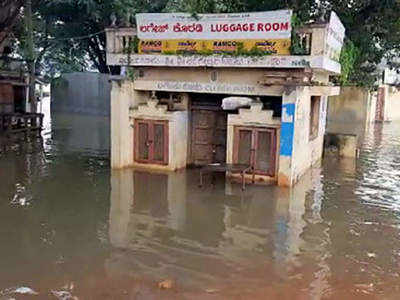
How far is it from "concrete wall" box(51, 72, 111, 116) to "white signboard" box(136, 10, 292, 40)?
59.1 feet

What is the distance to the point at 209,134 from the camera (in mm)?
14672

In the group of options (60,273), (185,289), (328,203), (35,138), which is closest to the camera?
(185,289)

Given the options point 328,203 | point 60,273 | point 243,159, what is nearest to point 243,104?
point 243,159

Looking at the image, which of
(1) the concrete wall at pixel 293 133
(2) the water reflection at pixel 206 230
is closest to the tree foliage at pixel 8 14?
(2) the water reflection at pixel 206 230

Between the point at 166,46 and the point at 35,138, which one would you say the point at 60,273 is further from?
the point at 35,138

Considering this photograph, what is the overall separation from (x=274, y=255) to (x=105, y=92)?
24816 mm

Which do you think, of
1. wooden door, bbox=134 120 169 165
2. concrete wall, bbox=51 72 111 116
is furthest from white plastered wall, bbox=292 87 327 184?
concrete wall, bbox=51 72 111 116

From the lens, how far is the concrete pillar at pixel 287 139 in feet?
39.6

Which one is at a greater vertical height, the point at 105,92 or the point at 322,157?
the point at 105,92

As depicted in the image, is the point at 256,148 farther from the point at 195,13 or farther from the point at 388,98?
the point at 388,98

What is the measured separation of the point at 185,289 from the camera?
22.0 ft

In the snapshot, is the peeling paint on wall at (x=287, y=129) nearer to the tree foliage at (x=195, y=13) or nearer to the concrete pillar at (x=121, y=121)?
the tree foliage at (x=195, y=13)

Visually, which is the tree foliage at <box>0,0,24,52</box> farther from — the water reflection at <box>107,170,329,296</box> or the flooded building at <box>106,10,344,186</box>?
the water reflection at <box>107,170,329,296</box>

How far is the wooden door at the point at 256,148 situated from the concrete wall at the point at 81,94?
63.4 feet
